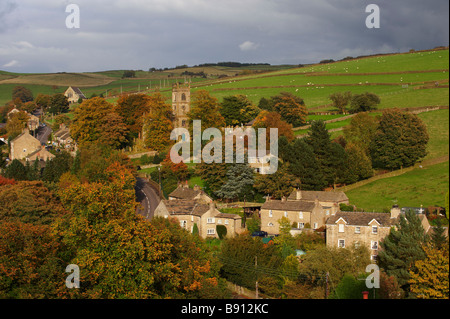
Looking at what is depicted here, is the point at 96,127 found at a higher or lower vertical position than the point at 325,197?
higher

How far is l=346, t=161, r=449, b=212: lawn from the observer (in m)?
52.7

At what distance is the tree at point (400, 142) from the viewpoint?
199 feet

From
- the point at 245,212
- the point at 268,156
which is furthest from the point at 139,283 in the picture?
the point at 268,156

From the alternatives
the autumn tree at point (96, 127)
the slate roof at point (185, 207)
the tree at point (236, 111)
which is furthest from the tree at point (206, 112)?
the slate roof at point (185, 207)

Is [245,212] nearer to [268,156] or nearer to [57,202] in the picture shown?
[268,156]

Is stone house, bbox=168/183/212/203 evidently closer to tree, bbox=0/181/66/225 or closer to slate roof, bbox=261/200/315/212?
slate roof, bbox=261/200/315/212

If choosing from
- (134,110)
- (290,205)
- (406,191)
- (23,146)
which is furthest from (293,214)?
(23,146)

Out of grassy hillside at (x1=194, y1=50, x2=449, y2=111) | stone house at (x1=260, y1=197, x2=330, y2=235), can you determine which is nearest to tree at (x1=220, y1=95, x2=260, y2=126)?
grassy hillside at (x1=194, y1=50, x2=449, y2=111)

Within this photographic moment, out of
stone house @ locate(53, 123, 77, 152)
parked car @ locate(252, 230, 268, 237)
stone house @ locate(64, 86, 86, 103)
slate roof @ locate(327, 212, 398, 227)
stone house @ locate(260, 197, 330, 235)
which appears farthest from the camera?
stone house @ locate(64, 86, 86, 103)

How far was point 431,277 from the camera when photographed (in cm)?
3127

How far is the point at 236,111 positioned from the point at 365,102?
2056 centimetres

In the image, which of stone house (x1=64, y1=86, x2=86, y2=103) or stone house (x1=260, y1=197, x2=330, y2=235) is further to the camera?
stone house (x1=64, y1=86, x2=86, y2=103)

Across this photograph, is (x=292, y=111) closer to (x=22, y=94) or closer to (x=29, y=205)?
(x=29, y=205)

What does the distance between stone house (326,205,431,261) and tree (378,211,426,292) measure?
3.24 m
